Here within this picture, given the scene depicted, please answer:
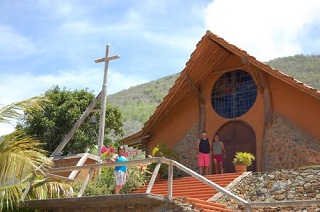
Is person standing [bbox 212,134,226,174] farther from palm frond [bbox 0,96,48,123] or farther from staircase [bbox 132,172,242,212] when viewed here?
palm frond [bbox 0,96,48,123]

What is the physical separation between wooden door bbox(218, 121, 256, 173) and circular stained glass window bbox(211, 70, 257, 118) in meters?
0.43

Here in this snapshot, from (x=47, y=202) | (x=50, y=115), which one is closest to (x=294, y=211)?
(x=47, y=202)

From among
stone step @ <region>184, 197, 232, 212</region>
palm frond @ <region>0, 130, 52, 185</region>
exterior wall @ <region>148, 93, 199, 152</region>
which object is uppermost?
exterior wall @ <region>148, 93, 199, 152</region>

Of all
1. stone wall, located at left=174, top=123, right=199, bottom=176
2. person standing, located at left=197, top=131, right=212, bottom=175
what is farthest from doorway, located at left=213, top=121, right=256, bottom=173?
person standing, located at left=197, top=131, right=212, bottom=175

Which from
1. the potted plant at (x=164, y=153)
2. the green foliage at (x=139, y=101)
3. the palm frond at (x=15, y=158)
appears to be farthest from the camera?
the green foliage at (x=139, y=101)

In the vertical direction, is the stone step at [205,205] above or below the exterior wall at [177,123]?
below

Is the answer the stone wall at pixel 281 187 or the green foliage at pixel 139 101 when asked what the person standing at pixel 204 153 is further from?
the green foliage at pixel 139 101

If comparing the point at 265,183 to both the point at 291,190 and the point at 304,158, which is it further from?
the point at 304,158

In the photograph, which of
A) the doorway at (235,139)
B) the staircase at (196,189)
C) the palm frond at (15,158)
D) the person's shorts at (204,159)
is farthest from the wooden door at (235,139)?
the palm frond at (15,158)

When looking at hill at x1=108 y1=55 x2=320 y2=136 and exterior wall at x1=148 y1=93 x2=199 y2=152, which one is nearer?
exterior wall at x1=148 y1=93 x2=199 y2=152

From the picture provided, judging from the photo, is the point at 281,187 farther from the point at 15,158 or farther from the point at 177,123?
the point at 177,123

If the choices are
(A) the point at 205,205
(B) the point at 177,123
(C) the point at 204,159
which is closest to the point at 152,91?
(B) the point at 177,123

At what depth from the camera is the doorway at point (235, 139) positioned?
17594 mm

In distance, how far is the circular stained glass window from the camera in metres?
18.2
